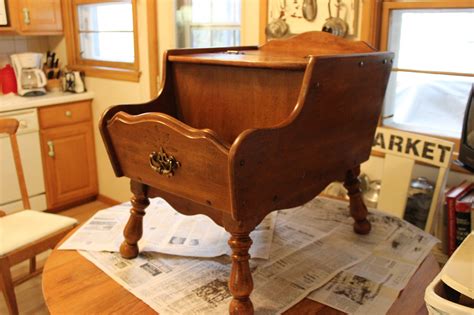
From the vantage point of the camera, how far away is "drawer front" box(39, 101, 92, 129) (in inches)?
121

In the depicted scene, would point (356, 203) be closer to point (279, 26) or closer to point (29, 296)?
point (279, 26)

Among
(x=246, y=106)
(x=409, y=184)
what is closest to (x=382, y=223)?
(x=409, y=184)

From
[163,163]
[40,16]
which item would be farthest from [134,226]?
[40,16]

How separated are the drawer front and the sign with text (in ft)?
7.40

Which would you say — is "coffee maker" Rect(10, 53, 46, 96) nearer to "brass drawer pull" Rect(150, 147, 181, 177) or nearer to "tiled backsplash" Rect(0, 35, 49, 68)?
"tiled backsplash" Rect(0, 35, 49, 68)

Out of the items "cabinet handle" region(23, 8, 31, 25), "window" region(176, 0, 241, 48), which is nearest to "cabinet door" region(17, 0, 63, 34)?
"cabinet handle" region(23, 8, 31, 25)

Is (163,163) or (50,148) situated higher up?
(163,163)

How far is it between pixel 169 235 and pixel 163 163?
0.43 metres

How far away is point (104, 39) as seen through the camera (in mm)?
3322

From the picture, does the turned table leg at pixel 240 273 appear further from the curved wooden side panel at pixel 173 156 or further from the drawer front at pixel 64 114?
the drawer front at pixel 64 114

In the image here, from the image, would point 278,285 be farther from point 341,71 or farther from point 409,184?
point 409,184

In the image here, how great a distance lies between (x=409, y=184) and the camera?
171 centimetres

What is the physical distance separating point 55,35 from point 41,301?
209 centimetres

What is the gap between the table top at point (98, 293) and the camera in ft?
3.45
